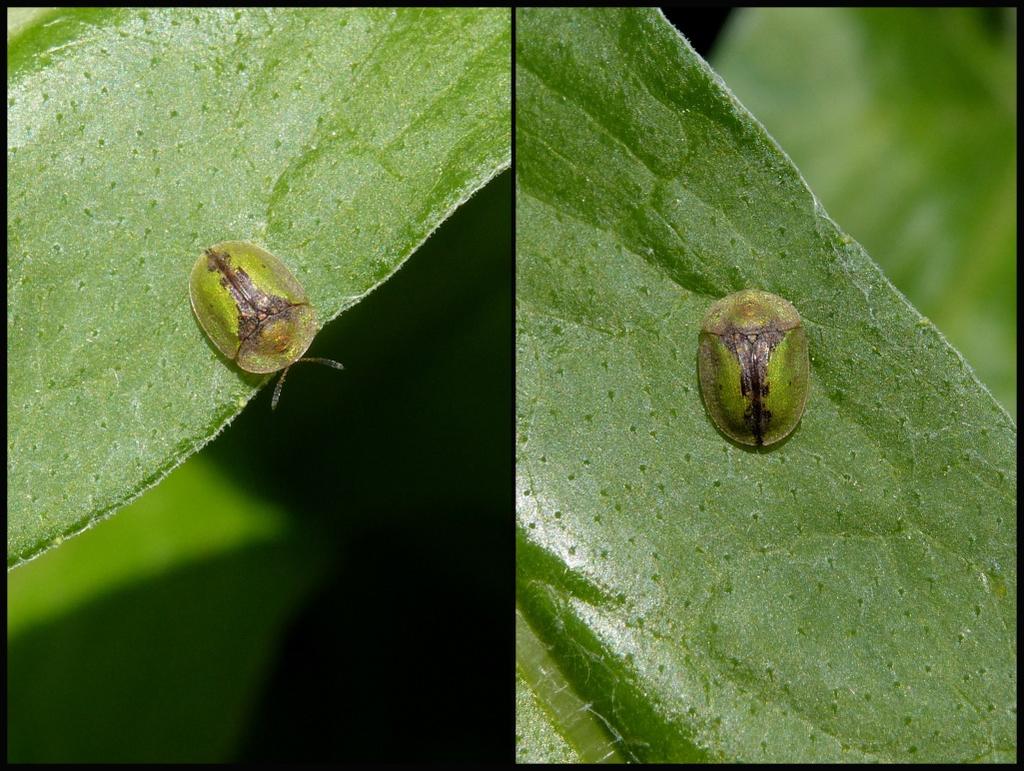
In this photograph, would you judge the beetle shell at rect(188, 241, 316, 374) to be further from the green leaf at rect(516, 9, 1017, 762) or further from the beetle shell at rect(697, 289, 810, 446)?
the beetle shell at rect(697, 289, 810, 446)

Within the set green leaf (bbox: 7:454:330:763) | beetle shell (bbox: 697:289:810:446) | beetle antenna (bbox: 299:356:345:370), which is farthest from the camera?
green leaf (bbox: 7:454:330:763)

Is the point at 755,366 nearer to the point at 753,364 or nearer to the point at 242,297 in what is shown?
the point at 753,364

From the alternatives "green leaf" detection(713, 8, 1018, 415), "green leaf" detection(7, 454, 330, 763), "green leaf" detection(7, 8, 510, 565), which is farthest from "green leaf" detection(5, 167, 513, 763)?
"green leaf" detection(713, 8, 1018, 415)

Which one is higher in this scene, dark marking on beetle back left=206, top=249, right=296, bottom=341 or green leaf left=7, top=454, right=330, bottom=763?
dark marking on beetle back left=206, top=249, right=296, bottom=341

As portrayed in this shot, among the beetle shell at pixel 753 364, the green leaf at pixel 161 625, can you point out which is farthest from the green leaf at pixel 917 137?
the green leaf at pixel 161 625

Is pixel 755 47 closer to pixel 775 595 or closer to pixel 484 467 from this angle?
pixel 484 467
